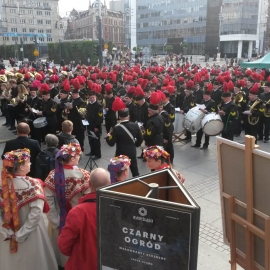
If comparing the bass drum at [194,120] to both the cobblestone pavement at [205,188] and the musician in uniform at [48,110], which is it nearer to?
the cobblestone pavement at [205,188]

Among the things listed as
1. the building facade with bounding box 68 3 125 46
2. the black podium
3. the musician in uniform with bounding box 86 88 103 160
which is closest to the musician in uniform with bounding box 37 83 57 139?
the musician in uniform with bounding box 86 88 103 160

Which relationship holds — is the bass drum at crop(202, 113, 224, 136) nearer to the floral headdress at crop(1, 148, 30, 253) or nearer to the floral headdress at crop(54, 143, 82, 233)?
the floral headdress at crop(54, 143, 82, 233)

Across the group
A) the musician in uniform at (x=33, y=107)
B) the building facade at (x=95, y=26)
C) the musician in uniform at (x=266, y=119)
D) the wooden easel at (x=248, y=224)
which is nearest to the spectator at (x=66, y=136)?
the wooden easel at (x=248, y=224)

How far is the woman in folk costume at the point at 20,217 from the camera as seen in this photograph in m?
3.62

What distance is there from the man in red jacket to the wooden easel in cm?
125

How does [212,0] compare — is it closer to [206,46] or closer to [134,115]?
[206,46]

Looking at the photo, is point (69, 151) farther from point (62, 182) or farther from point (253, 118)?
point (253, 118)

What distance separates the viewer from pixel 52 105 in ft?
31.7

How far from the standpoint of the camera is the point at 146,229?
2055 mm

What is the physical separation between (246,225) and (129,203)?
1.35 m

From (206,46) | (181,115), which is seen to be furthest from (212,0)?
(181,115)

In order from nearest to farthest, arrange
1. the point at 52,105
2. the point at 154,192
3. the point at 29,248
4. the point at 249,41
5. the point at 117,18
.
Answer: the point at 154,192 → the point at 29,248 → the point at 52,105 → the point at 249,41 → the point at 117,18

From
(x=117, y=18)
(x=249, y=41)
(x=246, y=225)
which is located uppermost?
(x=117, y=18)

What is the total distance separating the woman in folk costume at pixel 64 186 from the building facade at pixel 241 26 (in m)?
89.7
